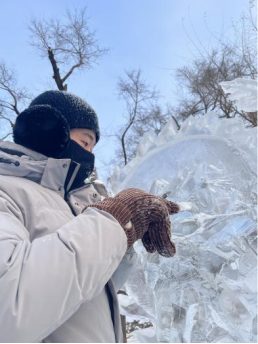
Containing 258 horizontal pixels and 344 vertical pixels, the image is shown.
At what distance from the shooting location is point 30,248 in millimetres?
811

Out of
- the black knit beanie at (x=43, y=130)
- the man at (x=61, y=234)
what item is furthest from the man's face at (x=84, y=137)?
the black knit beanie at (x=43, y=130)

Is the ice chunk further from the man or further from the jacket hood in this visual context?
the jacket hood

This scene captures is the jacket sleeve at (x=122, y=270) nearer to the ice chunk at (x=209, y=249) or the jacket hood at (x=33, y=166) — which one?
the jacket hood at (x=33, y=166)

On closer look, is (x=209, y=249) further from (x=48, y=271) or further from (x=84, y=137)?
(x=48, y=271)

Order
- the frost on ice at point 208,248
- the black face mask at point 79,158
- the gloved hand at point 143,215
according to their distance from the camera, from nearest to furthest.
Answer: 1. the gloved hand at point 143,215
2. the black face mask at point 79,158
3. the frost on ice at point 208,248

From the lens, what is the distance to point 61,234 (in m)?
0.85

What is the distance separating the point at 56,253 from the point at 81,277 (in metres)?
0.08

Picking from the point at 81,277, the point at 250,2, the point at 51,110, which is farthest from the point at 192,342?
the point at 250,2

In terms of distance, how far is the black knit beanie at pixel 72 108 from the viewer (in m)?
1.45

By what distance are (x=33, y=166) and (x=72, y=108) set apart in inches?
17.9

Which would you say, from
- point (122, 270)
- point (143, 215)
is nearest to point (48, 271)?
point (143, 215)

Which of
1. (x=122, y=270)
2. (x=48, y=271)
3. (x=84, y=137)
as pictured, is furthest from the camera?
(x=84, y=137)

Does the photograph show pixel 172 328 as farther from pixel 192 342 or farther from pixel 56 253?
pixel 56 253

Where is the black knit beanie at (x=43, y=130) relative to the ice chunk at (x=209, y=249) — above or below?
above
